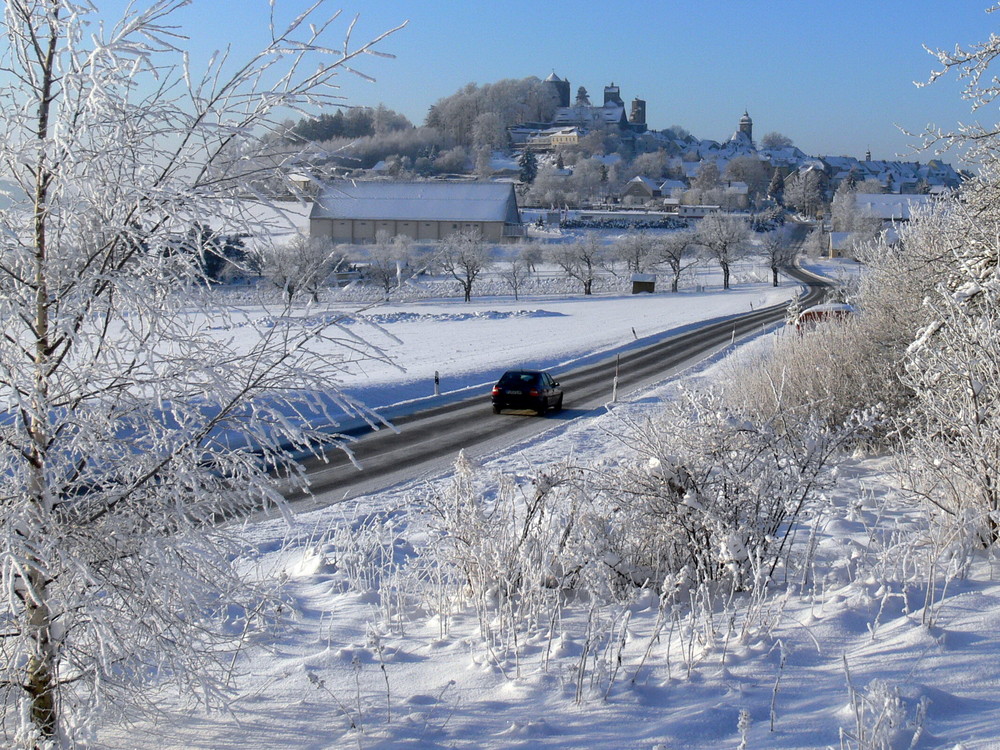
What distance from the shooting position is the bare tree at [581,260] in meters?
73.5

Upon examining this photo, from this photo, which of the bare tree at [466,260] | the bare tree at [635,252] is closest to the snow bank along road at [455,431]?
the bare tree at [466,260]

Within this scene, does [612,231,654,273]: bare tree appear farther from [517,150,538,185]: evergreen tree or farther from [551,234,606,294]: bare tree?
[517,150,538,185]: evergreen tree

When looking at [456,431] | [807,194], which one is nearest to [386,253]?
[456,431]

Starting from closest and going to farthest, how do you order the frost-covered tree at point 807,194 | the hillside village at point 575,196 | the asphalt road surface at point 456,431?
1. the asphalt road surface at point 456,431
2. the hillside village at point 575,196
3. the frost-covered tree at point 807,194

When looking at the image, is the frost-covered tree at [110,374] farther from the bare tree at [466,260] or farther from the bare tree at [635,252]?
the bare tree at [635,252]

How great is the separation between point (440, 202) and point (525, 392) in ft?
265

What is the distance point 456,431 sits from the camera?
65.0 ft

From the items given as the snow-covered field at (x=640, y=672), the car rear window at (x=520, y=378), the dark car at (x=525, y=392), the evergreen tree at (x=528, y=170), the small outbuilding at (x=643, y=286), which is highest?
the evergreen tree at (x=528, y=170)

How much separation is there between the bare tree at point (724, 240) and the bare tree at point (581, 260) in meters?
11.2

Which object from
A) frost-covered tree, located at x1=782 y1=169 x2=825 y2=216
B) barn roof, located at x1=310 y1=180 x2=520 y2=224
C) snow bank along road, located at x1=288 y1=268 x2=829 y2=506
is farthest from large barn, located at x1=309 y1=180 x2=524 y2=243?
frost-covered tree, located at x1=782 y1=169 x2=825 y2=216

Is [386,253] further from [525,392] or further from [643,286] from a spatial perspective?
[525,392]

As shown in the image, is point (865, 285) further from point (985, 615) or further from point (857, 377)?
point (985, 615)

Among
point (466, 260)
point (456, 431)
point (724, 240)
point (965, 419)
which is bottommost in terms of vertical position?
point (456, 431)

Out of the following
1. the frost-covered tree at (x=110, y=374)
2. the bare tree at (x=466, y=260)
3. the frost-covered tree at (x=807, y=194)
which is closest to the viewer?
the frost-covered tree at (x=110, y=374)
